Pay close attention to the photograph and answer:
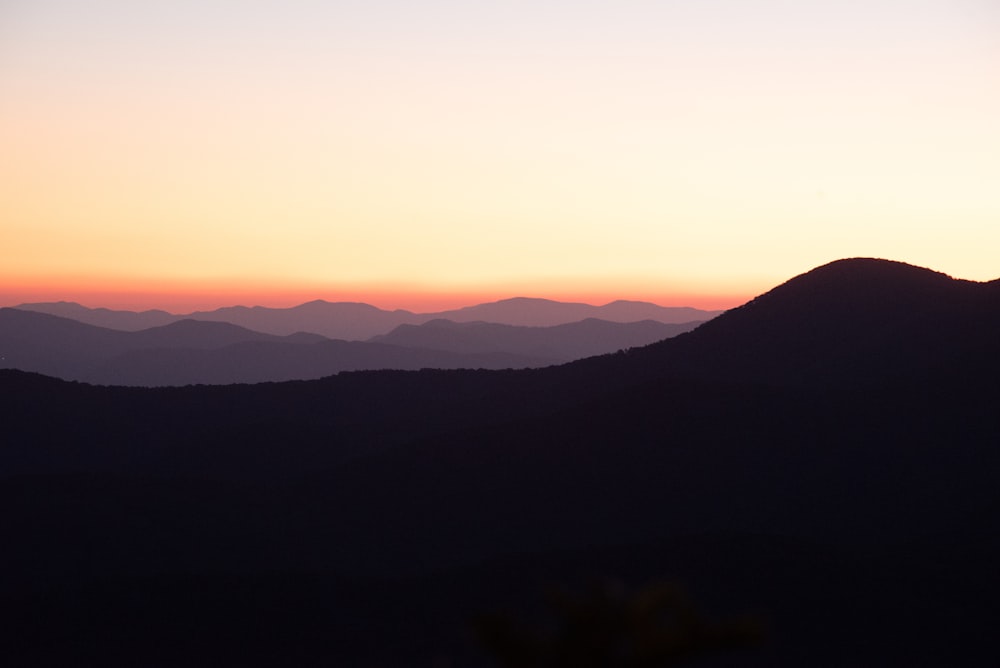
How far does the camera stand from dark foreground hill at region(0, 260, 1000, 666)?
2297cm

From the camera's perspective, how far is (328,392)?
6378 cm

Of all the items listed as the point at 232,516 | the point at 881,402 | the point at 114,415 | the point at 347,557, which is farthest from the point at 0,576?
the point at 881,402

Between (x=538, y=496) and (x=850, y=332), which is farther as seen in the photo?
(x=850, y=332)

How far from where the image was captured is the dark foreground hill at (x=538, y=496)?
2297 cm

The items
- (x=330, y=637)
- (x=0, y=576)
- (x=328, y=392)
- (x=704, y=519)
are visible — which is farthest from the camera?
(x=328, y=392)

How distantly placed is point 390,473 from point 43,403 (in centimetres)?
2742

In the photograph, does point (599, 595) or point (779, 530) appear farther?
point (779, 530)

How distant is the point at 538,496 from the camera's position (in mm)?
36500

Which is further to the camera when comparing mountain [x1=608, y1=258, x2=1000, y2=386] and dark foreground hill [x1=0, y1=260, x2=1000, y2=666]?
mountain [x1=608, y1=258, x2=1000, y2=386]

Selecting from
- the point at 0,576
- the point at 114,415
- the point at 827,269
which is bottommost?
the point at 0,576

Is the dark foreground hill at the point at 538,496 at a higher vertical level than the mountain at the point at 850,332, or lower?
lower

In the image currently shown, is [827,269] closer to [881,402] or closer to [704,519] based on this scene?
[881,402]

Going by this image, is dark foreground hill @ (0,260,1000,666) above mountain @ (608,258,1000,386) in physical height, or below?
below

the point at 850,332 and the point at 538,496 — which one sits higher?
the point at 850,332
